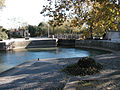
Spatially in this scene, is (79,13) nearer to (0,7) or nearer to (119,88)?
(119,88)

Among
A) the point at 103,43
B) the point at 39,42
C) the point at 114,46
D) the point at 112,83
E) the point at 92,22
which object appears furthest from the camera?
the point at 39,42

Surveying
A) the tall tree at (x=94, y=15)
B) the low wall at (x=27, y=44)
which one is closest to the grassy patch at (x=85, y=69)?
the tall tree at (x=94, y=15)

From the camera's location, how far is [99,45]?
27.3 metres

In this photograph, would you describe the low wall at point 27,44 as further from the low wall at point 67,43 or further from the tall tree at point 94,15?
the tall tree at point 94,15

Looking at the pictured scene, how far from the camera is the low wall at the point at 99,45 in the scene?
22141 millimetres

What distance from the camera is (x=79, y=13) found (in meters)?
5.96

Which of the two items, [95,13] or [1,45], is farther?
[1,45]

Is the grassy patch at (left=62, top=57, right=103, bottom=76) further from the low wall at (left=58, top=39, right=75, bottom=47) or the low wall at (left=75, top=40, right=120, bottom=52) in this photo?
the low wall at (left=58, top=39, right=75, bottom=47)

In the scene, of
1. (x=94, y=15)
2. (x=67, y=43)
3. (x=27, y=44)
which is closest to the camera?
(x=94, y=15)

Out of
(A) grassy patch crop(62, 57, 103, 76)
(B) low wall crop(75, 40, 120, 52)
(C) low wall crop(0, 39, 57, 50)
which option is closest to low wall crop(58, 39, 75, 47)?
(B) low wall crop(75, 40, 120, 52)

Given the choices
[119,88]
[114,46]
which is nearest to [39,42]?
[114,46]

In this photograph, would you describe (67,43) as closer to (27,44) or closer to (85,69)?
(27,44)

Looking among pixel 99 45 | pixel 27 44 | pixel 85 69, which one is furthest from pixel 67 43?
pixel 85 69

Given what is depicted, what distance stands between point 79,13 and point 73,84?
3.01 meters
